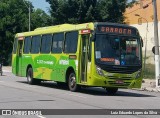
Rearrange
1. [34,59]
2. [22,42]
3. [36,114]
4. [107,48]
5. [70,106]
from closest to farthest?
[36,114]
[70,106]
[107,48]
[34,59]
[22,42]

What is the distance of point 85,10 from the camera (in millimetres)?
56281

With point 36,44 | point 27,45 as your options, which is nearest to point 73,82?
point 36,44

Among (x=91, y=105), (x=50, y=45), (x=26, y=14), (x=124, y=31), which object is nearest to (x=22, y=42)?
(x=50, y=45)

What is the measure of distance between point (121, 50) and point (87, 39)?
1583 millimetres

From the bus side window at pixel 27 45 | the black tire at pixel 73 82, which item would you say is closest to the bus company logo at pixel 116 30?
→ the black tire at pixel 73 82

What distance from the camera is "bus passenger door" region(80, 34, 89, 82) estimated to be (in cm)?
2107

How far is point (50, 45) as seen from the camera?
25109mm

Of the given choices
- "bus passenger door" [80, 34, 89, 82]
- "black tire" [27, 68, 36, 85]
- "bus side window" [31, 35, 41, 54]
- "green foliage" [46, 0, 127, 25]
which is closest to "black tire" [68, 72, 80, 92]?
"bus passenger door" [80, 34, 89, 82]

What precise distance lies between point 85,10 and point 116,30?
3553 cm

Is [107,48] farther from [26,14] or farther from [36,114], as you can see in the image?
[26,14]

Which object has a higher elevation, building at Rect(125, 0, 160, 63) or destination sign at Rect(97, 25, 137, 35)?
building at Rect(125, 0, 160, 63)

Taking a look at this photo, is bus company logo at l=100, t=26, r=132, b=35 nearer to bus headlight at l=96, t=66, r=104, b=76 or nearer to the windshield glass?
the windshield glass

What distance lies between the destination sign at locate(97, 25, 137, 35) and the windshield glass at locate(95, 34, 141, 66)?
8.7 inches

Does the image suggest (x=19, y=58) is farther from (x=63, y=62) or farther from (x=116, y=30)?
(x=116, y=30)
